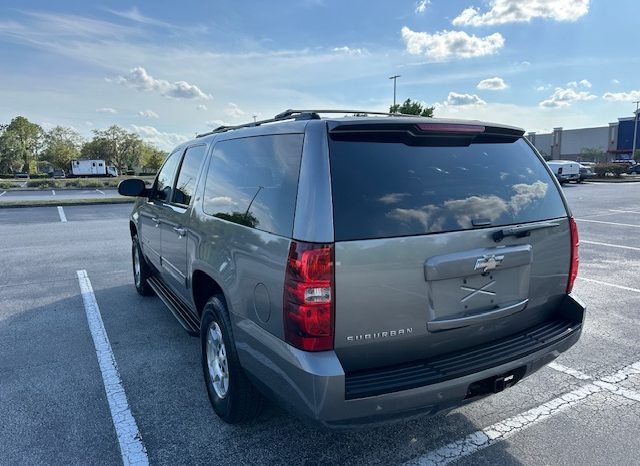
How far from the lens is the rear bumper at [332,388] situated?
212 centimetres

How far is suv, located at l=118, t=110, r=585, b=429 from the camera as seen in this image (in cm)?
217

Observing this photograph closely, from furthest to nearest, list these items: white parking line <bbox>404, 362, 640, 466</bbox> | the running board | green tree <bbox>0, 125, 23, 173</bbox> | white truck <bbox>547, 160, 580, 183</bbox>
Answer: green tree <bbox>0, 125, 23, 173</bbox> < white truck <bbox>547, 160, 580, 183</bbox> < the running board < white parking line <bbox>404, 362, 640, 466</bbox>

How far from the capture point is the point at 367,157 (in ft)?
7.77

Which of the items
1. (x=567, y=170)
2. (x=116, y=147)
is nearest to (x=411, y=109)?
(x=567, y=170)

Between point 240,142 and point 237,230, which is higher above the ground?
point 240,142

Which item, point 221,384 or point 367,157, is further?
point 221,384

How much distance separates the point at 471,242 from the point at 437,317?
0.44m

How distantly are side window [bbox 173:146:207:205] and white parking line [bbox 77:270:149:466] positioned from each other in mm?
1531

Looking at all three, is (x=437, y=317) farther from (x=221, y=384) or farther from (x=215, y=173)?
(x=215, y=173)

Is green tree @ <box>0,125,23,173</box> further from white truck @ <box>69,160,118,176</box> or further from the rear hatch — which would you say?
the rear hatch

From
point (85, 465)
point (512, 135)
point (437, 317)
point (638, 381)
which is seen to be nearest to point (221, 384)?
point (85, 465)

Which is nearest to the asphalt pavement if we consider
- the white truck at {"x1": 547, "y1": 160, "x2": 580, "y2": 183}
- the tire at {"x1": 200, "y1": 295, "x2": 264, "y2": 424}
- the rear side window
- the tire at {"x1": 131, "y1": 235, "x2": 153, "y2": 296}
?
the tire at {"x1": 131, "y1": 235, "x2": 153, "y2": 296}

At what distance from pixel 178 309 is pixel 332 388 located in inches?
97.7

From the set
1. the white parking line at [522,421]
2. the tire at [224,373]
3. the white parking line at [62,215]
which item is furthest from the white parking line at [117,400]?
the white parking line at [62,215]
